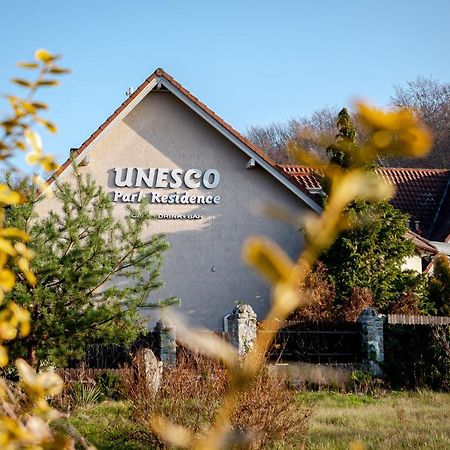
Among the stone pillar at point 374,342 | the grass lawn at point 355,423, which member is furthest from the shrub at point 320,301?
the grass lawn at point 355,423

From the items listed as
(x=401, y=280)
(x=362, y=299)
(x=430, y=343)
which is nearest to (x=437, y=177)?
(x=401, y=280)

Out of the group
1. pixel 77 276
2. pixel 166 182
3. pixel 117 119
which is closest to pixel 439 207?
pixel 166 182

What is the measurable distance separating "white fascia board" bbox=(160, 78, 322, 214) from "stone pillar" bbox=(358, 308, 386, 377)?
477 centimetres

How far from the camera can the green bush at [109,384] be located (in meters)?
14.2

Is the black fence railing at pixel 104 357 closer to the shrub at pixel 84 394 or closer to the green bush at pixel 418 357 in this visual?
the shrub at pixel 84 394

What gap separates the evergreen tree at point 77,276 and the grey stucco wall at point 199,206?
8.25 metres

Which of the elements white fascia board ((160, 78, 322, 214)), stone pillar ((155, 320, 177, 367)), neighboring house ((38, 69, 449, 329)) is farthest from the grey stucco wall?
stone pillar ((155, 320, 177, 367))

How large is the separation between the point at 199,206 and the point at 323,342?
20.1 ft

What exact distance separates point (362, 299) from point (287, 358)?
2.94m

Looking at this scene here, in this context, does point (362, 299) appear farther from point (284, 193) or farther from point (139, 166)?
point (139, 166)

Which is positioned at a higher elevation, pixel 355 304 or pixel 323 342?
pixel 355 304

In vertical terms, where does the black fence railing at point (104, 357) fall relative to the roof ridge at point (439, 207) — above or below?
below

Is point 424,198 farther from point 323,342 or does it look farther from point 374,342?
point 374,342

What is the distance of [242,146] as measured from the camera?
2152cm
